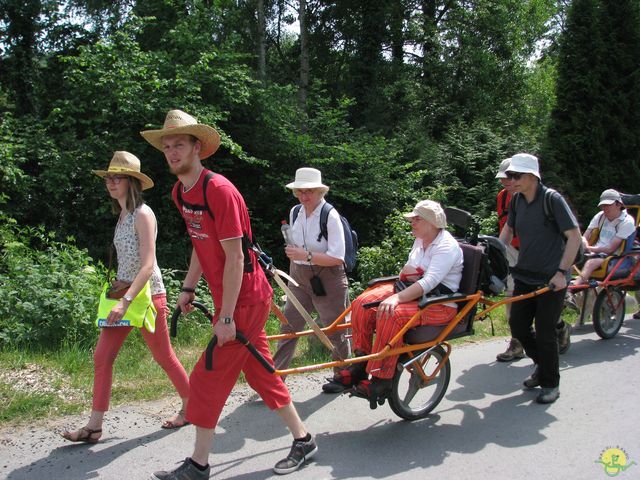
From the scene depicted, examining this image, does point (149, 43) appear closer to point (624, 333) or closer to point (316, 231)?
point (316, 231)

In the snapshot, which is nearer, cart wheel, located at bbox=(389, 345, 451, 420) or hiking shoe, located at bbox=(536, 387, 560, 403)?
cart wheel, located at bbox=(389, 345, 451, 420)

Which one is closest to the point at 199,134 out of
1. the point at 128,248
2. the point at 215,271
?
the point at 215,271

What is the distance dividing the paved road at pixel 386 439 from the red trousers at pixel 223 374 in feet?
1.82

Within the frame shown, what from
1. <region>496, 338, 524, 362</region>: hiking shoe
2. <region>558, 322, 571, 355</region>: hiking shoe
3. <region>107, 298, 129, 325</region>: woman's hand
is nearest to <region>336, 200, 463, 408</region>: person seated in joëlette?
<region>107, 298, 129, 325</region>: woman's hand

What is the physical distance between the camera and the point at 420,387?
15.3 ft

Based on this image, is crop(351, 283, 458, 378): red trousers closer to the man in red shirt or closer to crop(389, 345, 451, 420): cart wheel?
crop(389, 345, 451, 420): cart wheel

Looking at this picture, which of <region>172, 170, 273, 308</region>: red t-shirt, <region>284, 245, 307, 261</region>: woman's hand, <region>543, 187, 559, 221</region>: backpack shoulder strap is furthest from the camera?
<region>543, 187, 559, 221</region>: backpack shoulder strap

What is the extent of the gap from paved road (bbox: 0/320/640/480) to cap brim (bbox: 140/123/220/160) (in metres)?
2.02

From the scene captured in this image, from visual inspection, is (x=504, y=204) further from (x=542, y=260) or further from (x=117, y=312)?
(x=117, y=312)

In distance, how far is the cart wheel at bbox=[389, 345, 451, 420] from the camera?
4348 millimetres

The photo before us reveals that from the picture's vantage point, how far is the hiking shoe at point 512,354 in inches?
241

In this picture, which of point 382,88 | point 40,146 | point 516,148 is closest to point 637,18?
point 516,148

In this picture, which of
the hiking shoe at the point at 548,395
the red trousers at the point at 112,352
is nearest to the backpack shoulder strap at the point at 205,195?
the red trousers at the point at 112,352

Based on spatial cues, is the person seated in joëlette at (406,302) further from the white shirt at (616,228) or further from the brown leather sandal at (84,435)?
the white shirt at (616,228)
